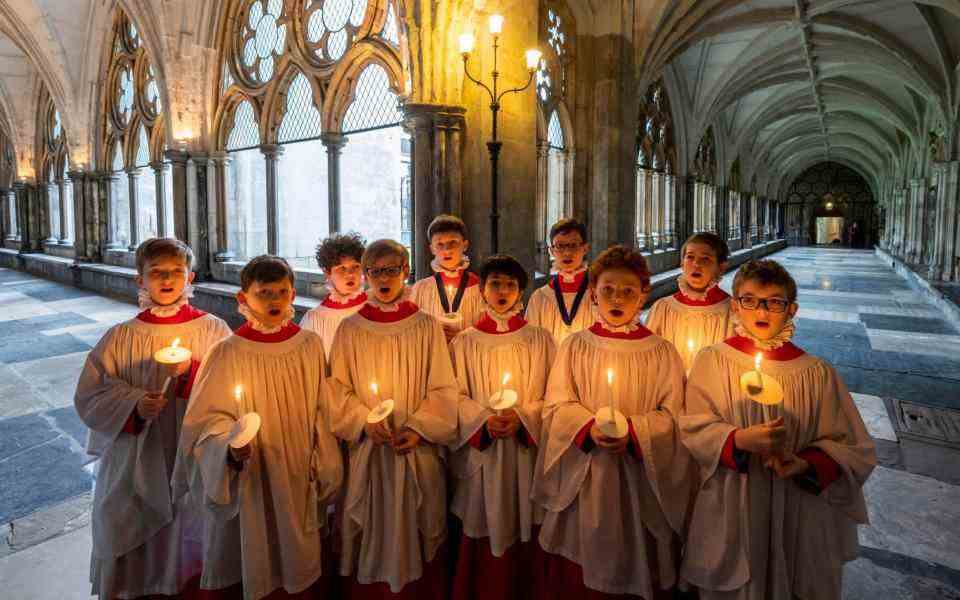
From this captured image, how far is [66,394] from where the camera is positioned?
5527 millimetres

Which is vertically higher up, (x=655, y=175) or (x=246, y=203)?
(x=655, y=175)

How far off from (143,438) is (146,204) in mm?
15234

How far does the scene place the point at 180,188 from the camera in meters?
11.2

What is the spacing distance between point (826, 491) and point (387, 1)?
26.8ft

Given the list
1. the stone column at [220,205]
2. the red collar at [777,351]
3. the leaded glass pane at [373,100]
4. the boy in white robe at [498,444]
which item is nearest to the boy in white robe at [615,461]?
the boy in white robe at [498,444]

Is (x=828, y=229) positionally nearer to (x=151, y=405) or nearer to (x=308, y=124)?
(x=308, y=124)

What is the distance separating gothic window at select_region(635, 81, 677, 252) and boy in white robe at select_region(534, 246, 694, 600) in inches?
475

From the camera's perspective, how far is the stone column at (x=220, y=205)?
36.8ft

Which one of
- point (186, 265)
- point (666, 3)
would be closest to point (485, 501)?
point (186, 265)

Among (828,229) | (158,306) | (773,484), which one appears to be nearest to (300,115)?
(158,306)

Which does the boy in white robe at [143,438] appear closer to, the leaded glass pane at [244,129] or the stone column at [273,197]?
the stone column at [273,197]

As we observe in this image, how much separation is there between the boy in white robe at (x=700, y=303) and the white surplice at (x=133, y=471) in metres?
2.53

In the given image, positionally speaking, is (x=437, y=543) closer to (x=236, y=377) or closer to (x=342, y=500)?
(x=342, y=500)

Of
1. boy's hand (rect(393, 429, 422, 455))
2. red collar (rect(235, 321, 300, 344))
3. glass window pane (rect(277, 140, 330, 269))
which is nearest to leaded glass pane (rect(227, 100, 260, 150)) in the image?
glass window pane (rect(277, 140, 330, 269))
